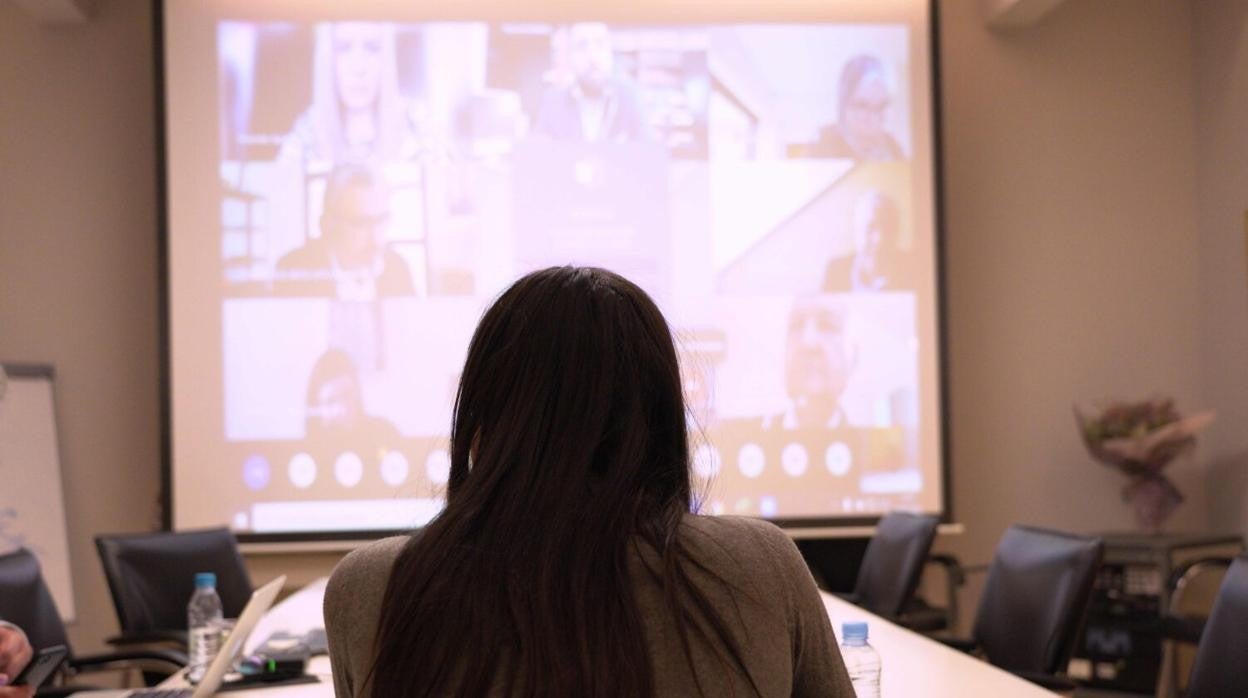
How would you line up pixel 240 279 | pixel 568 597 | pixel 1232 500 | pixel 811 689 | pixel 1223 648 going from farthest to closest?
1. pixel 1232 500
2. pixel 240 279
3. pixel 1223 648
4. pixel 811 689
5. pixel 568 597

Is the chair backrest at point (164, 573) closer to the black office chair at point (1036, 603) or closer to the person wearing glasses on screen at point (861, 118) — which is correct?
the black office chair at point (1036, 603)

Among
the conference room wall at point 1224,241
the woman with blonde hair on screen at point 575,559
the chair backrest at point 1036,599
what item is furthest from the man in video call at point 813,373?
the woman with blonde hair on screen at point 575,559

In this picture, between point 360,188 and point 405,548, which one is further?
point 360,188

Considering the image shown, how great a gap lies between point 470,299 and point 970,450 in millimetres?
2268

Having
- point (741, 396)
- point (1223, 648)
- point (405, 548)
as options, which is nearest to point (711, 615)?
point (405, 548)

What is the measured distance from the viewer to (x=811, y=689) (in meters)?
1.22

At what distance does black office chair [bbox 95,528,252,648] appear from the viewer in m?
3.80

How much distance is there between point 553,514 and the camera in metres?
1.11

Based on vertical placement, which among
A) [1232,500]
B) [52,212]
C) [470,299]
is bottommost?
[1232,500]

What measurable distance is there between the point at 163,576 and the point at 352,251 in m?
1.71

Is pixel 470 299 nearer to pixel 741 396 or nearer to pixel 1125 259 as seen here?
pixel 741 396

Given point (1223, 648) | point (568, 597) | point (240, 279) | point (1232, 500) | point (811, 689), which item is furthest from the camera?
point (1232, 500)

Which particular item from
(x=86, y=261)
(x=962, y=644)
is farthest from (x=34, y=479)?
(x=962, y=644)

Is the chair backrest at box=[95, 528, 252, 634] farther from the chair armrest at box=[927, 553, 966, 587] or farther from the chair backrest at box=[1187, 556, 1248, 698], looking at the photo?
the chair backrest at box=[1187, 556, 1248, 698]
